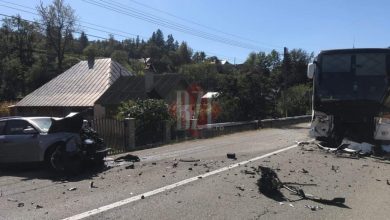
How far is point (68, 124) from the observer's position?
40.9 ft

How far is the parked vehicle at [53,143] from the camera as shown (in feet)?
39.0

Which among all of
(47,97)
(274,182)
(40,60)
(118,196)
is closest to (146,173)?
(118,196)

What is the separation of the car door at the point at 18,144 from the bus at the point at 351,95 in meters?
8.61

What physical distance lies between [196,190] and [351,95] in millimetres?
8188

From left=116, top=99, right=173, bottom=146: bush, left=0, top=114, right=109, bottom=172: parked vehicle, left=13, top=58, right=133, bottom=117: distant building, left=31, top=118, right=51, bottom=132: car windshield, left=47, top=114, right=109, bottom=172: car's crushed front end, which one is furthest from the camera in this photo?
left=13, top=58, right=133, bottom=117: distant building

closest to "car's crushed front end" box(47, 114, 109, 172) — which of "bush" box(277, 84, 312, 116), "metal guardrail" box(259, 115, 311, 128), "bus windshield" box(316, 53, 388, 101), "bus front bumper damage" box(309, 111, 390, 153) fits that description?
"bus front bumper damage" box(309, 111, 390, 153)

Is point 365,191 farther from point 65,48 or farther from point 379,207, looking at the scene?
point 65,48

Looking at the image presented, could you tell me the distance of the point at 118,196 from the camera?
8.77 meters

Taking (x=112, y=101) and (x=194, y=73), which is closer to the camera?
(x=112, y=101)

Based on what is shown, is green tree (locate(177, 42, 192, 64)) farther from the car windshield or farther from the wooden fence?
the car windshield

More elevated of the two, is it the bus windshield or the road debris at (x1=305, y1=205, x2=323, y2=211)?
the bus windshield

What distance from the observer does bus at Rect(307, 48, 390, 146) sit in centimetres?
1535

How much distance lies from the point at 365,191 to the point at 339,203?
153 cm

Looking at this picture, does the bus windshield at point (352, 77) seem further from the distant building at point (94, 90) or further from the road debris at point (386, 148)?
the distant building at point (94, 90)
